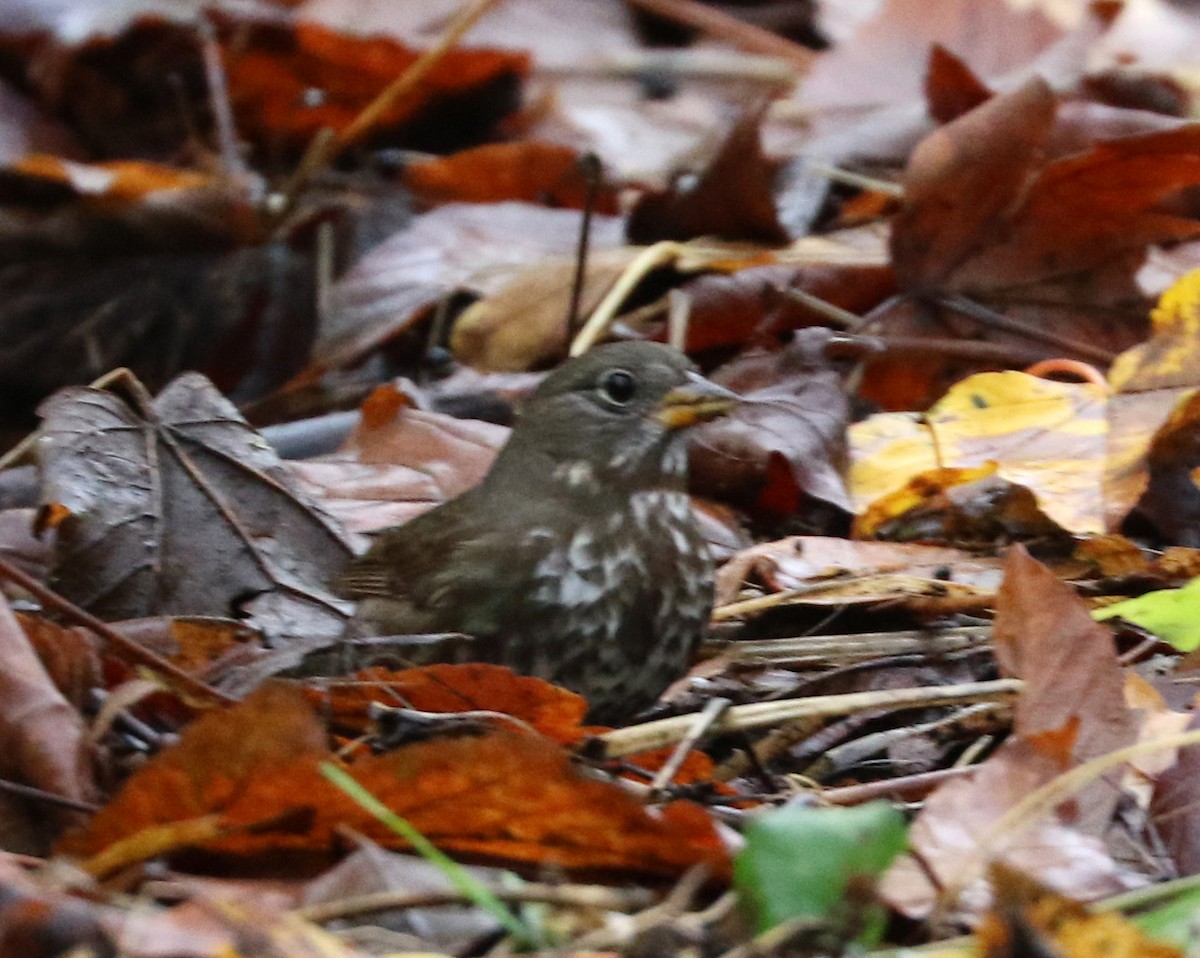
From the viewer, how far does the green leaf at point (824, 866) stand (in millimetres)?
1816

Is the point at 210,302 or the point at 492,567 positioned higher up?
the point at 492,567

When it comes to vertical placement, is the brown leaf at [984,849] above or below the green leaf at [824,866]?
below

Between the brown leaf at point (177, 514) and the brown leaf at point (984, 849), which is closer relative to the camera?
the brown leaf at point (984, 849)

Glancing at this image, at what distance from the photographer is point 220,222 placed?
5652 mm

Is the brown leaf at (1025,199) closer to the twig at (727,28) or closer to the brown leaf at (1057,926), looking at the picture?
the brown leaf at (1057,926)

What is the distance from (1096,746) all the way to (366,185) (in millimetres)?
4365

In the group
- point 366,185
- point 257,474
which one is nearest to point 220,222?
point 366,185

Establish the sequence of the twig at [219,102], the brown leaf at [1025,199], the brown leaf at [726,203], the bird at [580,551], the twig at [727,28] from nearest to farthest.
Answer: the bird at [580,551]
the brown leaf at [1025,199]
the brown leaf at [726,203]
the twig at [219,102]
the twig at [727,28]

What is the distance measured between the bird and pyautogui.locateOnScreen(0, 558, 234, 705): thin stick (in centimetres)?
61

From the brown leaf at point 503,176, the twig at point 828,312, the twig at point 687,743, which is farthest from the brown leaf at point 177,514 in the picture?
the brown leaf at point 503,176

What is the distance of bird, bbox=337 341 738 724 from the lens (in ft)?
9.71

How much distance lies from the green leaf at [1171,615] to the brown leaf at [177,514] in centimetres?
133

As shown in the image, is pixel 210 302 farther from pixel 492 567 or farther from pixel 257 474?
pixel 492 567

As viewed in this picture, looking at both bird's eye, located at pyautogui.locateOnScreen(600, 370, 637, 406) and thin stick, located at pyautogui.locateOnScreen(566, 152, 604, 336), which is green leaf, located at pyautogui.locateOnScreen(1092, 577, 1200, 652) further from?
thin stick, located at pyautogui.locateOnScreen(566, 152, 604, 336)
